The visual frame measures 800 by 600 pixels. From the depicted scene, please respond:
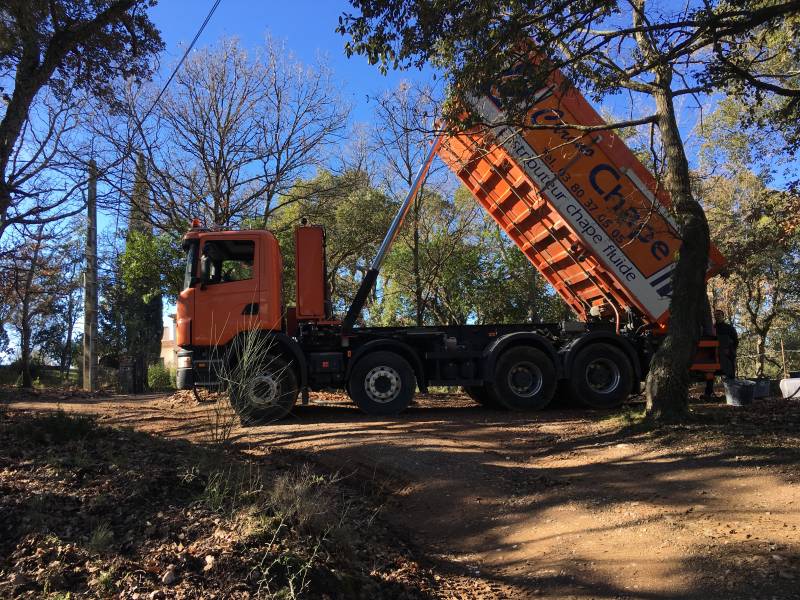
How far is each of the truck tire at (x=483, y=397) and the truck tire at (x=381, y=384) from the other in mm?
1469

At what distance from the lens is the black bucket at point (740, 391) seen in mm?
9946

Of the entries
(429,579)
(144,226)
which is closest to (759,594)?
(429,579)

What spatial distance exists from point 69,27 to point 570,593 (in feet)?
28.8

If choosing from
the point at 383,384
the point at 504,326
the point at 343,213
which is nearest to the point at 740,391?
the point at 504,326

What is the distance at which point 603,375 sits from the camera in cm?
1039

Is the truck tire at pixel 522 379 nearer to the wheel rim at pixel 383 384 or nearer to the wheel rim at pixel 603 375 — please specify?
the wheel rim at pixel 603 375

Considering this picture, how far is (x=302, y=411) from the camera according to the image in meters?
10.7

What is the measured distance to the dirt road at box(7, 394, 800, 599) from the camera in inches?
142

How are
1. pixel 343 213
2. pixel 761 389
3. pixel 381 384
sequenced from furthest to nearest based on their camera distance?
pixel 343 213, pixel 761 389, pixel 381 384

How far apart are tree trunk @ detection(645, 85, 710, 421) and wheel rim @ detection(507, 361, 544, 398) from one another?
2621 mm

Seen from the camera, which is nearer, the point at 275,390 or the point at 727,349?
the point at 275,390

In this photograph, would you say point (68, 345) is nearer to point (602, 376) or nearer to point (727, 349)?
point (602, 376)

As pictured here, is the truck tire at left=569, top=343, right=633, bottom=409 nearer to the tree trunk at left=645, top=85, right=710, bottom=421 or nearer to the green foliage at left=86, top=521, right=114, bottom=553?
the tree trunk at left=645, top=85, right=710, bottom=421

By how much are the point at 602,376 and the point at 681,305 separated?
2.97 meters
